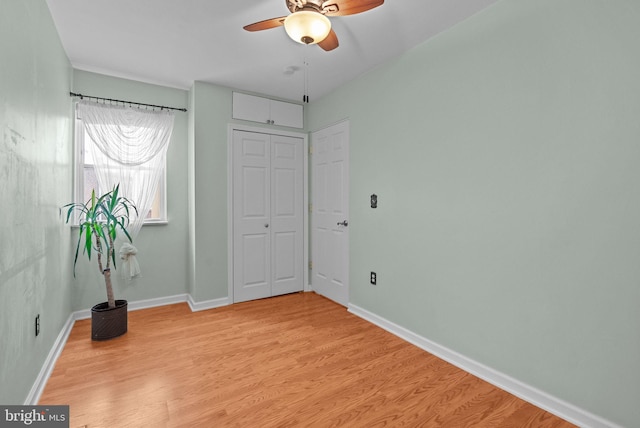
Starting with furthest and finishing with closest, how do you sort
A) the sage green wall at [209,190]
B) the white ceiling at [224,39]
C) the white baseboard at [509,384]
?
1. the sage green wall at [209,190]
2. the white ceiling at [224,39]
3. the white baseboard at [509,384]

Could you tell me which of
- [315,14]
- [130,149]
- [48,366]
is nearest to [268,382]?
[48,366]

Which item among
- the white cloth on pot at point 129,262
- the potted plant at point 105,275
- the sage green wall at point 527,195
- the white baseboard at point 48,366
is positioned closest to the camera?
the sage green wall at point 527,195

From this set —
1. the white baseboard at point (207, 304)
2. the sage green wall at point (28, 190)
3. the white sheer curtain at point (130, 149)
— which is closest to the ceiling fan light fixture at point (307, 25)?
the sage green wall at point (28, 190)

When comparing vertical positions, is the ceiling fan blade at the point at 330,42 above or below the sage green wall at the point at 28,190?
above

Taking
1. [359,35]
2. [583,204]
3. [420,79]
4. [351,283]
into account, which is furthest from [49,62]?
[583,204]

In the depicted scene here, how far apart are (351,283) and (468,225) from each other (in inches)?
61.8

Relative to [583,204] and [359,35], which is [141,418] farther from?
[359,35]

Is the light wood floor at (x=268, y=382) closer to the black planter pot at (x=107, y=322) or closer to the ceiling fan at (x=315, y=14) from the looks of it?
the black planter pot at (x=107, y=322)

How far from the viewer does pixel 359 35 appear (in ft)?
8.29

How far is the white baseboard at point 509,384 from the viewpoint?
172cm

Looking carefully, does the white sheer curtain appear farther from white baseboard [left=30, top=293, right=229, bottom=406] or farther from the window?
white baseboard [left=30, top=293, right=229, bottom=406]

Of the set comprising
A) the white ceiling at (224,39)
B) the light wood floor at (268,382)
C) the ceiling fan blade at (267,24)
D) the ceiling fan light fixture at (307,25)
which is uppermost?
the white ceiling at (224,39)

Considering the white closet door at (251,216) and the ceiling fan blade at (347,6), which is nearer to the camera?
the ceiling fan blade at (347,6)

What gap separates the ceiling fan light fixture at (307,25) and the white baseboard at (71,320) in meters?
2.60
